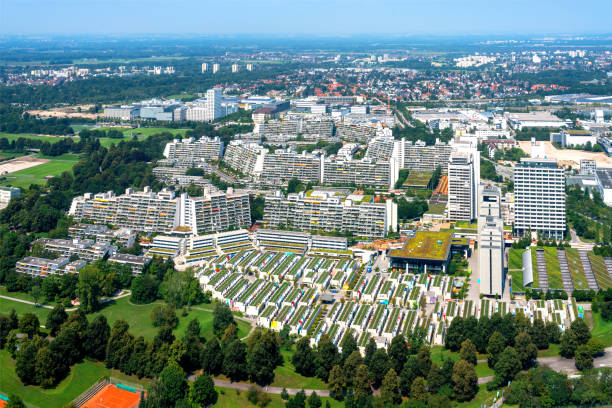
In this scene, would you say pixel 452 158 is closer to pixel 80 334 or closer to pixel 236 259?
pixel 236 259

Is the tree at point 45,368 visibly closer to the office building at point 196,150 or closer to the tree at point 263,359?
the tree at point 263,359

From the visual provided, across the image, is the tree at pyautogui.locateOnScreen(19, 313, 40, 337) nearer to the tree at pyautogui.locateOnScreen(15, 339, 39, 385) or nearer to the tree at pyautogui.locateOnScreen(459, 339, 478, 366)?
the tree at pyautogui.locateOnScreen(15, 339, 39, 385)

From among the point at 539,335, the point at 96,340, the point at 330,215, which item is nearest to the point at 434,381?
the point at 539,335

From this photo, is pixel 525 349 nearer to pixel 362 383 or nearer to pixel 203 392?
pixel 362 383

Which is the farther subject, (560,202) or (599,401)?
(560,202)

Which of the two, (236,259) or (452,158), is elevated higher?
(452,158)

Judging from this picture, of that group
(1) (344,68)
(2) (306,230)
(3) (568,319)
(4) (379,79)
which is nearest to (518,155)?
(2) (306,230)
